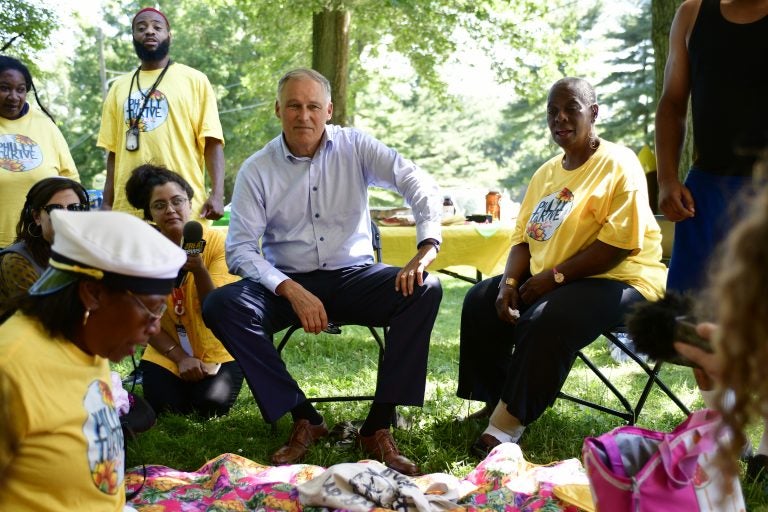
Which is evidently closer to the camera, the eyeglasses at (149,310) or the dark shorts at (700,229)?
the eyeglasses at (149,310)

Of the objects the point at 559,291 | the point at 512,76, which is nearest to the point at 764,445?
the point at 559,291

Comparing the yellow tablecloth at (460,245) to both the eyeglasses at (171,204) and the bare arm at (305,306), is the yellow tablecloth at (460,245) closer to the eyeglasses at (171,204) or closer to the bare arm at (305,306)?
the eyeglasses at (171,204)

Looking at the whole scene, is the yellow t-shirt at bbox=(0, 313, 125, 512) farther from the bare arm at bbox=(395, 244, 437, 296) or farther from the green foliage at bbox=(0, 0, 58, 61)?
the green foliage at bbox=(0, 0, 58, 61)

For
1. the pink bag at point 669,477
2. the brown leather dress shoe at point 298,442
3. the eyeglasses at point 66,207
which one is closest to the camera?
the pink bag at point 669,477

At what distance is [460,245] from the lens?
18.4 feet

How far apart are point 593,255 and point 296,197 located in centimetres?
151

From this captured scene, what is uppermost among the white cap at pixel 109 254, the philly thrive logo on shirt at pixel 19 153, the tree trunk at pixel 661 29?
the tree trunk at pixel 661 29

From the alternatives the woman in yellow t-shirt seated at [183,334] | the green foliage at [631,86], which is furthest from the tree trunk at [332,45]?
the green foliage at [631,86]

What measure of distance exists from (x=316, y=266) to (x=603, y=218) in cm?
142

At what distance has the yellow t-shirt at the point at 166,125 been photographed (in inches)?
179

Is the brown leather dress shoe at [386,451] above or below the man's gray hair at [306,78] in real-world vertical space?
below

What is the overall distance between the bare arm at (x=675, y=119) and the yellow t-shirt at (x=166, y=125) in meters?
2.56

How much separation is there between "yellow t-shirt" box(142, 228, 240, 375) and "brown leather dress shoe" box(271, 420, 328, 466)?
2.66 ft

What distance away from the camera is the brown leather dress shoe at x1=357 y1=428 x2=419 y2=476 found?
11.0ft
